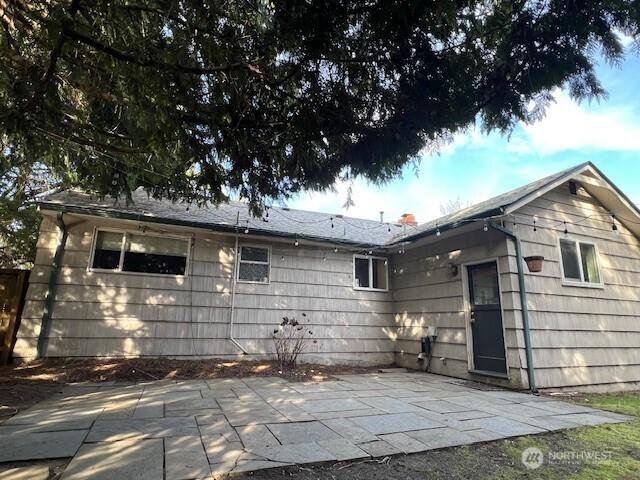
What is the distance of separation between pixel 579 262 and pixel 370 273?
14.2 feet

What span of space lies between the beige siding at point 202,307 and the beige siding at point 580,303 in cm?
355

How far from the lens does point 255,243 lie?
8.05 metres

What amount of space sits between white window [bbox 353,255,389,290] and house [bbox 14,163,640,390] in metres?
0.46

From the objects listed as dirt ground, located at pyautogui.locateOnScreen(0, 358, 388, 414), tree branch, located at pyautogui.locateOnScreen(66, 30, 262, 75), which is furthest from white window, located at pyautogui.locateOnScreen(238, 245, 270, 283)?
tree branch, located at pyautogui.locateOnScreen(66, 30, 262, 75)

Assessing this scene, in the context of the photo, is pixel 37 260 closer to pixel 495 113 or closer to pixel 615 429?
pixel 495 113

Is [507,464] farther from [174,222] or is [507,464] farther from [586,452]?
[174,222]

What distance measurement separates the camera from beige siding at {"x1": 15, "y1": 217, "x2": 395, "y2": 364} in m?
6.52

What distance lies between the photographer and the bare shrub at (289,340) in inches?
287

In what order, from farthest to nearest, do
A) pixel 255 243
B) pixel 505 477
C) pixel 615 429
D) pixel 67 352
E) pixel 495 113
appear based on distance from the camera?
pixel 255 243 < pixel 67 352 < pixel 615 429 < pixel 495 113 < pixel 505 477

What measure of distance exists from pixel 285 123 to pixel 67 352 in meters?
5.94

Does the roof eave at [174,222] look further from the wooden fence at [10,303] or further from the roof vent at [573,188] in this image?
the roof vent at [573,188]

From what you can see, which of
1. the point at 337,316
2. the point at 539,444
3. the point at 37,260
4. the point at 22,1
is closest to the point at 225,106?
the point at 22,1

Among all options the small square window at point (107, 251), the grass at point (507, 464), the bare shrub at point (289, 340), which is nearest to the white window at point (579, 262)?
the grass at point (507, 464)

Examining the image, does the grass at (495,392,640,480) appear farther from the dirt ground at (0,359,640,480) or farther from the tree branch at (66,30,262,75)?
the tree branch at (66,30,262,75)
